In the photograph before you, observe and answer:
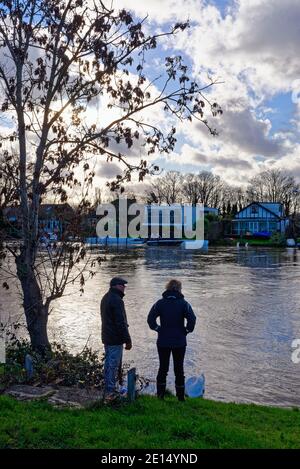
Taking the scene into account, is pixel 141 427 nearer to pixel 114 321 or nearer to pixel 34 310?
pixel 114 321

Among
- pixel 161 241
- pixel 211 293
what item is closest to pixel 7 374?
pixel 211 293

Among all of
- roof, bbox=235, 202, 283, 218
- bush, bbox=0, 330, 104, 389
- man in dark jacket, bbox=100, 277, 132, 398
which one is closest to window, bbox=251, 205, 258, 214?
roof, bbox=235, 202, 283, 218

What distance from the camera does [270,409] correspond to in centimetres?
806

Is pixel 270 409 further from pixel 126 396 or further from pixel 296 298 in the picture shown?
pixel 296 298

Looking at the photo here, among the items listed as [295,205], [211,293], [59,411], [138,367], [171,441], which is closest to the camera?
[171,441]

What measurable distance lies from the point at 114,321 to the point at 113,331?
0.14 meters

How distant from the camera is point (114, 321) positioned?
722cm

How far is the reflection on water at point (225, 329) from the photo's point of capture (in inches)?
408

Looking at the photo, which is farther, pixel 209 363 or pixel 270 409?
pixel 209 363

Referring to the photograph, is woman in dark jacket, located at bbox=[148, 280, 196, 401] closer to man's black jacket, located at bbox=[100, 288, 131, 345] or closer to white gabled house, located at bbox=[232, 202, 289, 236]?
man's black jacket, located at bbox=[100, 288, 131, 345]

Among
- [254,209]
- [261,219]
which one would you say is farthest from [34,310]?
[254,209]

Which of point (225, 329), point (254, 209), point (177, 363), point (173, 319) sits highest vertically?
point (254, 209)

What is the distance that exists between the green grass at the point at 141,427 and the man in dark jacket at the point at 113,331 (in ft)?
1.81

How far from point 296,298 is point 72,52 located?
638 inches
